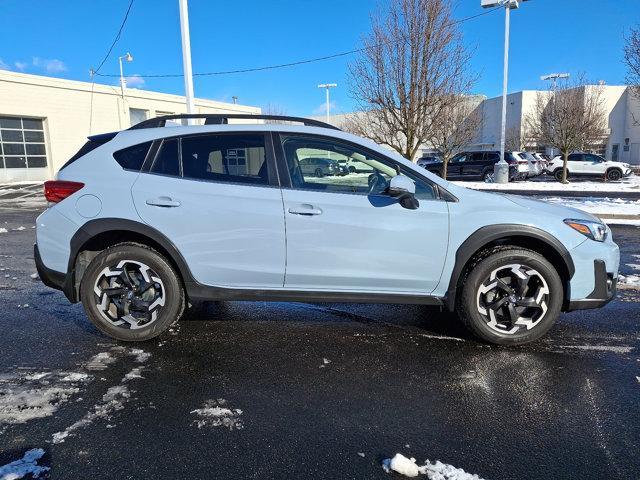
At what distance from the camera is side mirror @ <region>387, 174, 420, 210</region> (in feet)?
11.0

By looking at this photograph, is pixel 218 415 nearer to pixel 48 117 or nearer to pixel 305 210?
pixel 305 210

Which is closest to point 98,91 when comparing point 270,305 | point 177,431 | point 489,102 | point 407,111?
point 407,111

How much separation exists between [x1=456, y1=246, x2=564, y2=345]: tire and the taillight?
3238 mm

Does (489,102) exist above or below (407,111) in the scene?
above

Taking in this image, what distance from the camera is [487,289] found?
356cm

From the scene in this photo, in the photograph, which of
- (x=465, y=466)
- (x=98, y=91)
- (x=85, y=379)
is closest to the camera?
(x=465, y=466)

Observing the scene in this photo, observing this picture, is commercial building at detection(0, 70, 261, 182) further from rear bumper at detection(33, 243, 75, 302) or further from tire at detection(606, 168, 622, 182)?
tire at detection(606, 168, 622, 182)

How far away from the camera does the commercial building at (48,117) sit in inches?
1025

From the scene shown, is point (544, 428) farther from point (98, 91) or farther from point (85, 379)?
point (98, 91)

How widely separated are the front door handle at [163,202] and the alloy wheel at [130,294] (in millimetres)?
521

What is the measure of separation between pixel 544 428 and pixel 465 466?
65 cm

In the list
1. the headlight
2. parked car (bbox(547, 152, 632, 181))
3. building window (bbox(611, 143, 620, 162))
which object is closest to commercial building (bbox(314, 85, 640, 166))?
building window (bbox(611, 143, 620, 162))

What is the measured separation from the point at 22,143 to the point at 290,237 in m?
30.1

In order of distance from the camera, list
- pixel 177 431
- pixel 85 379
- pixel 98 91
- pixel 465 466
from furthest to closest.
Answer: pixel 98 91 → pixel 85 379 → pixel 177 431 → pixel 465 466
